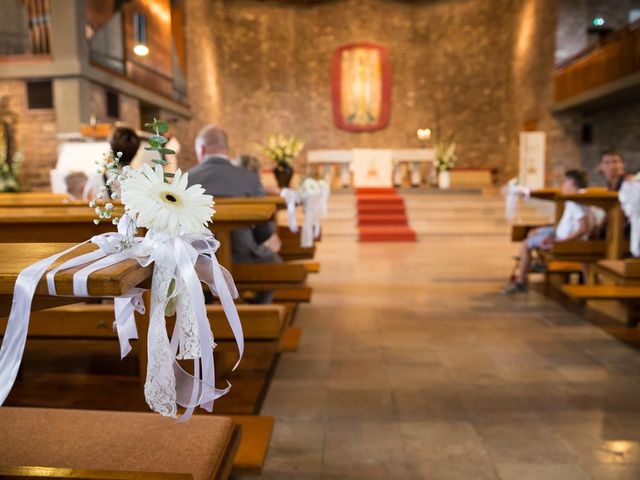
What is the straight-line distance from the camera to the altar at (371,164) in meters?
10.9

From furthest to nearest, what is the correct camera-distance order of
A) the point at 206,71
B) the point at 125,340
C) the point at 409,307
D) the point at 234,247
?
the point at 206,71, the point at 409,307, the point at 234,247, the point at 125,340

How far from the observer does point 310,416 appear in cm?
231

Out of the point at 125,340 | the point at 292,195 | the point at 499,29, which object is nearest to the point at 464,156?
the point at 499,29

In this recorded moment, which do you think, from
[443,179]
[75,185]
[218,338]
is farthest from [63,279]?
[443,179]

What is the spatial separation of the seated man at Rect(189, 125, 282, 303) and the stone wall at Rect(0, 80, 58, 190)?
534cm

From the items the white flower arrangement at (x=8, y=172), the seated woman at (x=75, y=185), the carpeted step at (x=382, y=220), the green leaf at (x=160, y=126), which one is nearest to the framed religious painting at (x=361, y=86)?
the carpeted step at (x=382, y=220)

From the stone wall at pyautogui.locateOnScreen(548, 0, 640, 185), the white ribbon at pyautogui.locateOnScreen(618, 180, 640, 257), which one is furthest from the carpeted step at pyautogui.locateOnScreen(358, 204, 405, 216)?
the white ribbon at pyautogui.locateOnScreen(618, 180, 640, 257)

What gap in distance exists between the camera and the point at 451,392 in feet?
8.34

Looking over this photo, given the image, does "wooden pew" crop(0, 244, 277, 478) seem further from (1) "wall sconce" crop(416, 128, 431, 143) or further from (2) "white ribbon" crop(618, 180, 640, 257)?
(1) "wall sconce" crop(416, 128, 431, 143)

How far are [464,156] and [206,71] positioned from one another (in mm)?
6729

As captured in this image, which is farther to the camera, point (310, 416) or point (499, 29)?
point (499, 29)

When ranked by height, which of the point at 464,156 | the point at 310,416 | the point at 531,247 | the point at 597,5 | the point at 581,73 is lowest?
the point at 310,416

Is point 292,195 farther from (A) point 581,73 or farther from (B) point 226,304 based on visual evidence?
(A) point 581,73

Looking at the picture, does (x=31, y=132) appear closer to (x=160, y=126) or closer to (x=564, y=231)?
(x=564, y=231)
